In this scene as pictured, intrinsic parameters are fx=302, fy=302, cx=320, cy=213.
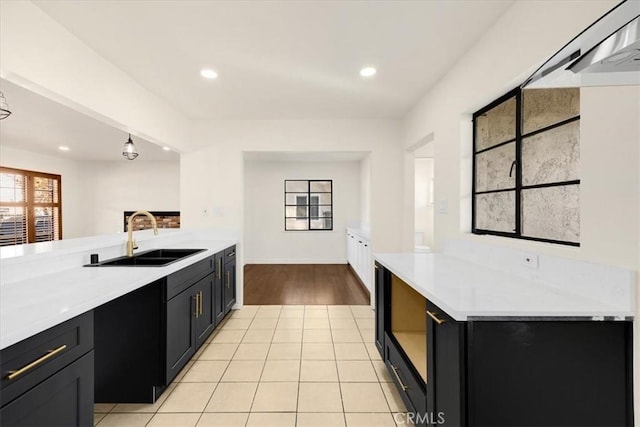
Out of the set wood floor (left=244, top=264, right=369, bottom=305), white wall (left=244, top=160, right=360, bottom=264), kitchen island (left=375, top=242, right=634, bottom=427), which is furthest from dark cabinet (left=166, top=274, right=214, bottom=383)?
white wall (left=244, top=160, right=360, bottom=264)

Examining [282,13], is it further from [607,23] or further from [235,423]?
[235,423]

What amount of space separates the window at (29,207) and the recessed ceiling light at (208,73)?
5747mm

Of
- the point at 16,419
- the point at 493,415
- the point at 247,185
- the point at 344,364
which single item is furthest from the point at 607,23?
the point at 247,185

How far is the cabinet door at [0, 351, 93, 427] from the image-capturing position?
3.42 feet

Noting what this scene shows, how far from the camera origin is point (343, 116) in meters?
3.87

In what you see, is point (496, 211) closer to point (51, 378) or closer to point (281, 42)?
point (281, 42)

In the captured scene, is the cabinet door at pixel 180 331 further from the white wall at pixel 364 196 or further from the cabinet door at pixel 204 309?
the white wall at pixel 364 196

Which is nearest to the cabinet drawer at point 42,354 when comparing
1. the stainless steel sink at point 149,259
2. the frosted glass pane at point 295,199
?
the stainless steel sink at point 149,259

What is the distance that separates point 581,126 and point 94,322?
3025mm

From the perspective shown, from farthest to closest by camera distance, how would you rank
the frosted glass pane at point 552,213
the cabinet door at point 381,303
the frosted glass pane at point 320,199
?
1. the frosted glass pane at point 320,199
2. the cabinet door at point 381,303
3. the frosted glass pane at point 552,213

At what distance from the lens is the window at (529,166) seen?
5.07ft

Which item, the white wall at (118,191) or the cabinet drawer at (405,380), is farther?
the white wall at (118,191)

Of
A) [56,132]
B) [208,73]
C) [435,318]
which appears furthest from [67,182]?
[435,318]

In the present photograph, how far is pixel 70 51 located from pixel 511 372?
3.09 meters
